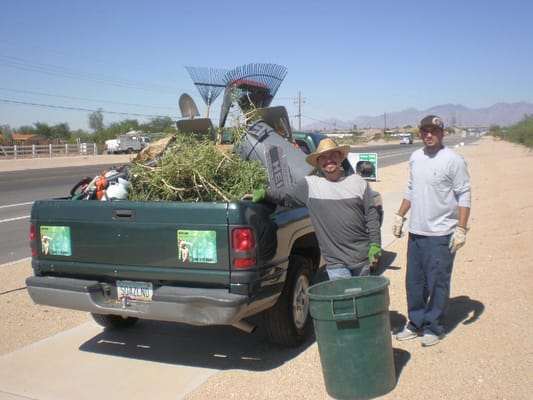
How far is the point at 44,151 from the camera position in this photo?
4925cm

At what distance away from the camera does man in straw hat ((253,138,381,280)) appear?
424 cm

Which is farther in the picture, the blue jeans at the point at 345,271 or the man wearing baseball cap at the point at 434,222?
the man wearing baseball cap at the point at 434,222

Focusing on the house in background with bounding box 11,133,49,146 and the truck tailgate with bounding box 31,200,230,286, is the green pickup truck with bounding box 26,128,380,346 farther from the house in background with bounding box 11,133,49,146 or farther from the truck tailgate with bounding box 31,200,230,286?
the house in background with bounding box 11,133,49,146

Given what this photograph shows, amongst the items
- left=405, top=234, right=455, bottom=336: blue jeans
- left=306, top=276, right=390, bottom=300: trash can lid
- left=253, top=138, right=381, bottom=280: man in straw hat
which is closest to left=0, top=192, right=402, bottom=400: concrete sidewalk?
left=306, top=276, right=390, bottom=300: trash can lid

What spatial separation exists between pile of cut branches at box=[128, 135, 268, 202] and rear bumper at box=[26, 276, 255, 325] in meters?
0.88

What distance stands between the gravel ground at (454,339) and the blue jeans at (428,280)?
8.1 inches

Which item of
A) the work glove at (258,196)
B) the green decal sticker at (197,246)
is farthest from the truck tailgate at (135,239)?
the work glove at (258,196)

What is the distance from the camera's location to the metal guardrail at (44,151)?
45656 millimetres

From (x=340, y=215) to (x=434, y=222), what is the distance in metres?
Result: 0.95

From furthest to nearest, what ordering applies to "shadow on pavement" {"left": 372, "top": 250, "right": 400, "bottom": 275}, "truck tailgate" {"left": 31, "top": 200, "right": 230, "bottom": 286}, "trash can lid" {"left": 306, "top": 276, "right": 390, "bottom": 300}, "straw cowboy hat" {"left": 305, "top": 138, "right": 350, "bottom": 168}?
"shadow on pavement" {"left": 372, "top": 250, "right": 400, "bottom": 275} < "straw cowboy hat" {"left": 305, "top": 138, "right": 350, "bottom": 168} < "truck tailgate" {"left": 31, "top": 200, "right": 230, "bottom": 286} < "trash can lid" {"left": 306, "top": 276, "right": 390, "bottom": 300}

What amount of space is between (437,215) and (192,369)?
238cm

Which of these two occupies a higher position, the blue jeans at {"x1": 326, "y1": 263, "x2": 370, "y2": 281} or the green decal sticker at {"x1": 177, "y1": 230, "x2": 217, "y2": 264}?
the green decal sticker at {"x1": 177, "y1": 230, "x2": 217, "y2": 264}

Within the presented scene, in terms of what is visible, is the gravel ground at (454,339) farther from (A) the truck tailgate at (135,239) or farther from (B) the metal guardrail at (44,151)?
(B) the metal guardrail at (44,151)

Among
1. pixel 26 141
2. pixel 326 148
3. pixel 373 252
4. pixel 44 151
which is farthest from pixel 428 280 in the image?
pixel 26 141
